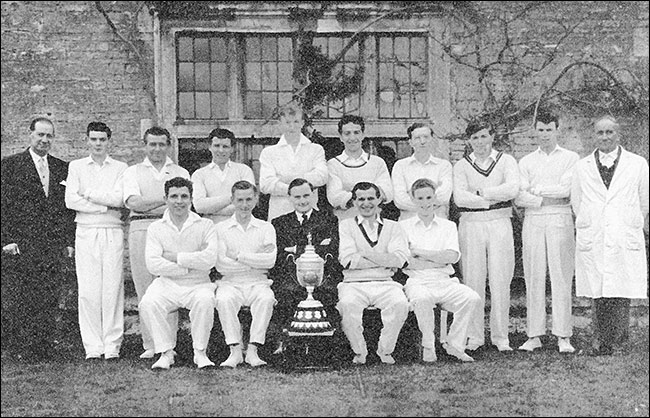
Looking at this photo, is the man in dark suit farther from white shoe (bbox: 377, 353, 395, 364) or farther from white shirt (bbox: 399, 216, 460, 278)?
white shirt (bbox: 399, 216, 460, 278)

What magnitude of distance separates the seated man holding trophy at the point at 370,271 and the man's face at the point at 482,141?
943 millimetres

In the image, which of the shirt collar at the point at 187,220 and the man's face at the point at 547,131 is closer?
the shirt collar at the point at 187,220

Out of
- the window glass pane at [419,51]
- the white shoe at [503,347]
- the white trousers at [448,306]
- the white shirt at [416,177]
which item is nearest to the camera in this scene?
the white trousers at [448,306]

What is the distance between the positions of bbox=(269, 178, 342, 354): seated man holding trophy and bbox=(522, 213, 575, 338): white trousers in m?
1.54

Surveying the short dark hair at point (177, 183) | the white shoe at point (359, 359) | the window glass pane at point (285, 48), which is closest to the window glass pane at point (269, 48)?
the window glass pane at point (285, 48)

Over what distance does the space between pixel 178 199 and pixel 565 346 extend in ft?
10.3

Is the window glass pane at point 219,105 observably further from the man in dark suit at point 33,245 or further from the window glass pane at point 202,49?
the man in dark suit at point 33,245

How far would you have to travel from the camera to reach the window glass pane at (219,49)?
8547 millimetres

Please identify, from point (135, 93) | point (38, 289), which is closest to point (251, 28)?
point (135, 93)

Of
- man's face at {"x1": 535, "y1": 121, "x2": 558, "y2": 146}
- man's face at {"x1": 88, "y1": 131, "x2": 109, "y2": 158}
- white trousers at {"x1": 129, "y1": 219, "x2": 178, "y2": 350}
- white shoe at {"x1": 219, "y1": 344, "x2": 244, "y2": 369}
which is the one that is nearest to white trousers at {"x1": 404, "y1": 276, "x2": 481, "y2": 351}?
white shoe at {"x1": 219, "y1": 344, "x2": 244, "y2": 369}

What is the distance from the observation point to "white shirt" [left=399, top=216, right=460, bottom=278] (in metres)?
6.60

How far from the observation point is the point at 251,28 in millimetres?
8484

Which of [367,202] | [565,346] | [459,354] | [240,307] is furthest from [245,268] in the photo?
[565,346]

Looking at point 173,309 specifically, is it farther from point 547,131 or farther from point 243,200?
point 547,131
